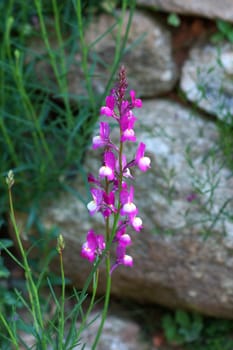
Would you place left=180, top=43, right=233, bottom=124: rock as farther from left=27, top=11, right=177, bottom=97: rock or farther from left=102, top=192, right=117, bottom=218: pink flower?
left=102, top=192, right=117, bottom=218: pink flower

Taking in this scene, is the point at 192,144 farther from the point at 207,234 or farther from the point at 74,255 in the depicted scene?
the point at 74,255

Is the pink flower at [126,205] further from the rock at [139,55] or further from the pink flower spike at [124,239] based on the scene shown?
the rock at [139,55]

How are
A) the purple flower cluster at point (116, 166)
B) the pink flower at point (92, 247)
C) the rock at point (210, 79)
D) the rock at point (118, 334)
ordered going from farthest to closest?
the rock at point (118, 334)
the rock at point (210, 79)
the pink flower at point (92, 247)
the purple flower cluster at point (116, 166)

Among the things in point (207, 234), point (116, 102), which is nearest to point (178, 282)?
point (207, 234)

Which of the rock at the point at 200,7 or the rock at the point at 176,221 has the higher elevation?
the rock at the point at 200,7

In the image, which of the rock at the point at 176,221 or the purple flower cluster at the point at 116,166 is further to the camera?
the rock at the point at 176,221

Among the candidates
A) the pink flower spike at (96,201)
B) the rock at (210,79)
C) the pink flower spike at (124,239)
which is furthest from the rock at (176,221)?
the pink flower spike at (96,201)

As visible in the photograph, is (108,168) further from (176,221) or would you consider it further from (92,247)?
(176,221)

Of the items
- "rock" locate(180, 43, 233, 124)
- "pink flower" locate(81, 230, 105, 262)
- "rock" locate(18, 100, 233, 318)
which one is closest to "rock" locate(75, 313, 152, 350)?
"rock" locate(18, 100, 233, 318)
